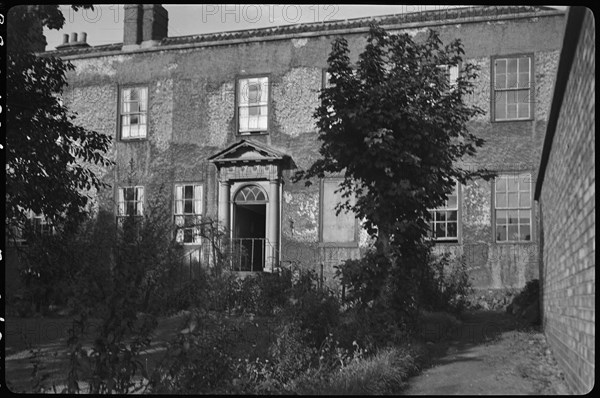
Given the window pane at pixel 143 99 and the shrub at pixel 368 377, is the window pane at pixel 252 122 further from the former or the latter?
the shrub at pixel 368 377

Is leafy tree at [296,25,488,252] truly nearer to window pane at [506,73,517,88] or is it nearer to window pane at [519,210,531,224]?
window pane at [519,210,531,224]

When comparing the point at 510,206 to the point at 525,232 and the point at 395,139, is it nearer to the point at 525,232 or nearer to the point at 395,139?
the point at 525,232

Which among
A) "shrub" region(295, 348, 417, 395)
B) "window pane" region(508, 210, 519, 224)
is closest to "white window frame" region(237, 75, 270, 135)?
"window pane" region(508, 210, 519, 224)

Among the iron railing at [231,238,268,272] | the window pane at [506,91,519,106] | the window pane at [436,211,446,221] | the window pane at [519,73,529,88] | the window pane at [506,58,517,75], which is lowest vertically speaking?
the iron railing at [231,238,268,272]

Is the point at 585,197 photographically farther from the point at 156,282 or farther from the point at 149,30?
the point at 149,30

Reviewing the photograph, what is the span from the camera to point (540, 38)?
672 inches

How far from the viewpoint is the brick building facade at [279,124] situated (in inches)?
668

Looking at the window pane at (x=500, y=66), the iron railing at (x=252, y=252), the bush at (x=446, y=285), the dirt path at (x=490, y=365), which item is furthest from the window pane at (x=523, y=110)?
the iron railing at (x=252, y=252)

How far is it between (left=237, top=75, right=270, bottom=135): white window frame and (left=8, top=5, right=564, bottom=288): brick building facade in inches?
1.3

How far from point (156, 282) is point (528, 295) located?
9.98 m

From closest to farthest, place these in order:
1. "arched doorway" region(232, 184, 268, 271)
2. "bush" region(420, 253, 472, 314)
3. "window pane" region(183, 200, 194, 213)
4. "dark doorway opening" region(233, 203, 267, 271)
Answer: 1. "bush" region(420, 253, 472, 314)
2. "dark doorway opening" region(233, 203, 267, 271)
3. "arched doorway" region(232, 184, 268, 271)
4. "window pane" region(183, 200, 194, 213)

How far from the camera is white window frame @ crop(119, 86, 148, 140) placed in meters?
20.2

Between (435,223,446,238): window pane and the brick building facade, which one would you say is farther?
(435,223,446,238): window pane

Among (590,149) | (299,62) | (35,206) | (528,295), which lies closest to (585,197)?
(590,149)
